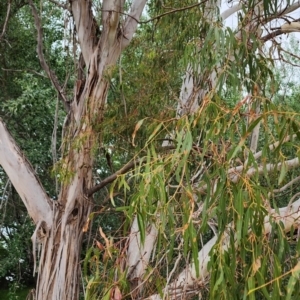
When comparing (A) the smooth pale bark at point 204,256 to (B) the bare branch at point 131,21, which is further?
(B) the bare branch at point 131,21

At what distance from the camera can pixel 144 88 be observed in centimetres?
303

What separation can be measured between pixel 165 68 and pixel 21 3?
5.67 feet

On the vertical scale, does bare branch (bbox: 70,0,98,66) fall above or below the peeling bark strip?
above

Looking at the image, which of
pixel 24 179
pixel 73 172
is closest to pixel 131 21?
pixel 73 172

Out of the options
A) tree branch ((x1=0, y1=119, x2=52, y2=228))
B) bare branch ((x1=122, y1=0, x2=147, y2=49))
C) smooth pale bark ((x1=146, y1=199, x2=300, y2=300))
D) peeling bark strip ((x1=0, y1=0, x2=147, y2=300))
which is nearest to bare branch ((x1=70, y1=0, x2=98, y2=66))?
peeling bark strip ((x1=0, y1=0, x2=147, y2=300))

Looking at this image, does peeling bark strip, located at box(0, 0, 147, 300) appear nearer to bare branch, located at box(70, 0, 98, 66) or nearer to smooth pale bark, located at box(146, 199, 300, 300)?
bare branch, located at box(70, 0, 98, 66)

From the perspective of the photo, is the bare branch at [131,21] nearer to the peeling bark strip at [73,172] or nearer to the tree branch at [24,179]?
the peeling bark strip at [73,172]

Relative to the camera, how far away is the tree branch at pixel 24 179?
2.94 m

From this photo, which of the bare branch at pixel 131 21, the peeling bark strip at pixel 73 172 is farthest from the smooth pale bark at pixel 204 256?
the bare branch at pixel 131 21

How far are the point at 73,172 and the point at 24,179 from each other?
12.3 inches

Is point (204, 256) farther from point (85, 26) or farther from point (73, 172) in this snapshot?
point (85, 26)

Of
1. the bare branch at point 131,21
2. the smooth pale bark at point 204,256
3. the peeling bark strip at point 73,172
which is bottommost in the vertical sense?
the smooth pale bark at point 204,256

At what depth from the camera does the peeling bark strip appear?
292cm

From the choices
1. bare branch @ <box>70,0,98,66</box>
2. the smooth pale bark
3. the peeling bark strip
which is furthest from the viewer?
bare branch @ <box>70,0,98,66</box>
